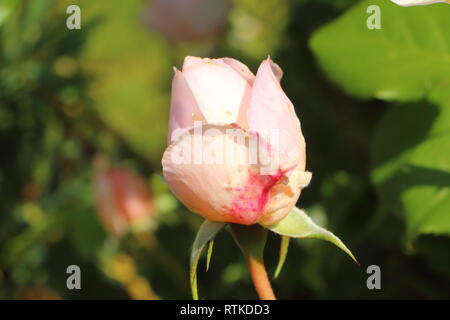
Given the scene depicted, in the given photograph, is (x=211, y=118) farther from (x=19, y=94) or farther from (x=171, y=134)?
(x=19, y=94)

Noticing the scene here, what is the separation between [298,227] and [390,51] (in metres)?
0.21

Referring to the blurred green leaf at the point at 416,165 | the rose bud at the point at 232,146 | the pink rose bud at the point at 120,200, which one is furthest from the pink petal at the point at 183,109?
the pink rose bud at the point at 120,200

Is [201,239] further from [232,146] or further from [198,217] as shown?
[198,217]

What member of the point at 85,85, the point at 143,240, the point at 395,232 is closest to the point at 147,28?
the point at 85,85

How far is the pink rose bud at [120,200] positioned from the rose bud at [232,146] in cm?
50

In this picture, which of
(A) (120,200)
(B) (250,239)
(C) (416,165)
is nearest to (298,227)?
(B) (250,239)

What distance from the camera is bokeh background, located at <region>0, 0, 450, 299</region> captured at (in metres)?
0.58

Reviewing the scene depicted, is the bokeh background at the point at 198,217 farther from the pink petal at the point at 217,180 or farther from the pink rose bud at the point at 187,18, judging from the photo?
the pink petal at the point at 217,180

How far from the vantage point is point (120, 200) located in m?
0.94

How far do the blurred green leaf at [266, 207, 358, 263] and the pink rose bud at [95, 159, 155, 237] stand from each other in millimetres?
505

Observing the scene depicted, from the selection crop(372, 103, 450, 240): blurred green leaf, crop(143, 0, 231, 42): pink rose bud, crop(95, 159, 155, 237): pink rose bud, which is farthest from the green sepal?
crop(143, 0, 231, 42): pink rose bud

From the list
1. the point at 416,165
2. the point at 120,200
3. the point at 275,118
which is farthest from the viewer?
the point at 120,200

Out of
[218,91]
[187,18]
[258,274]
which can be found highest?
[187,18]

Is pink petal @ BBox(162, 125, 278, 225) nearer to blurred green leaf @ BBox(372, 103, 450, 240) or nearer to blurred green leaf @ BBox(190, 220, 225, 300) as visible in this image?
blurred green leaf @ BBox(190, 220, 225, 300)
